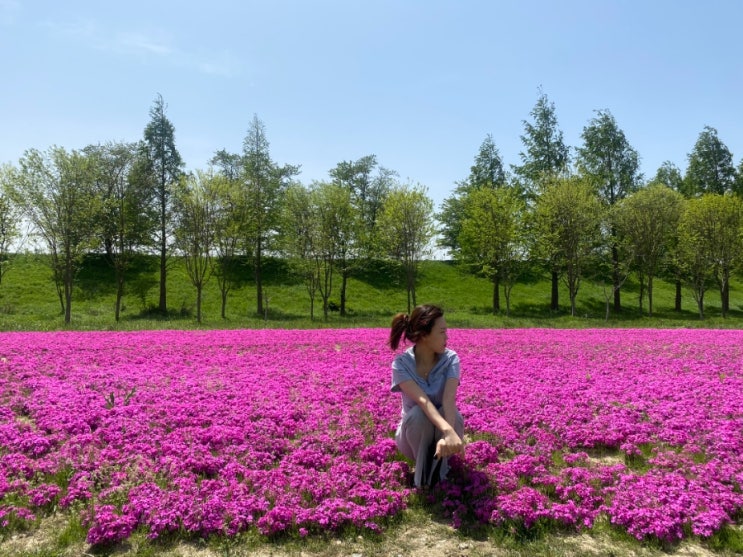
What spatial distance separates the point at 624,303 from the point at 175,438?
58449 millimetres

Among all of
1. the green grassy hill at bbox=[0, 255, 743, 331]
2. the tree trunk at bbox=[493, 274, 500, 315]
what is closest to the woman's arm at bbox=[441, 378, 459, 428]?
the green grassy hill at bbox=[0, 255, 743, 331]

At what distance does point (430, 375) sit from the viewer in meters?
6.40

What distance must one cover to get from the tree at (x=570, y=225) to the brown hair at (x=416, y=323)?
3880 cm

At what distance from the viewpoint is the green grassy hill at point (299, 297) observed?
1706 inches

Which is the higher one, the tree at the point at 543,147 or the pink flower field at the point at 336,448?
the tree at the point at 543,147

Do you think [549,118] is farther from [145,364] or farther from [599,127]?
[145,364]

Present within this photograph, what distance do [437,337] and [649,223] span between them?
4648 centimetres

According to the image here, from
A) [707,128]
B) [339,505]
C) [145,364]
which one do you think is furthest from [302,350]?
[707,128]

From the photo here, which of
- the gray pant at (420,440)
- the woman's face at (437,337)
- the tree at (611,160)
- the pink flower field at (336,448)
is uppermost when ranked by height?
the tree at (611,160)

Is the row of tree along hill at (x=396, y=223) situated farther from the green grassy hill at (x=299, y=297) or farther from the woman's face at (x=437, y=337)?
the woman's face at (x=437, y=337)

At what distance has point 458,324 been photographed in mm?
33656

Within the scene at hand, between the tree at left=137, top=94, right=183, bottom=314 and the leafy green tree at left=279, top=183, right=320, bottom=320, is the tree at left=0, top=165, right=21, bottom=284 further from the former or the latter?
the leafy green tree at left=279, top=183, right=320, bottom=320

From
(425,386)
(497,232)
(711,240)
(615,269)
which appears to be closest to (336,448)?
(425,386)

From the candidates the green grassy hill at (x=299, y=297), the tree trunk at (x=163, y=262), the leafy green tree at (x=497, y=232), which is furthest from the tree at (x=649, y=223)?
the tree trunk at (x=163, y=262)
